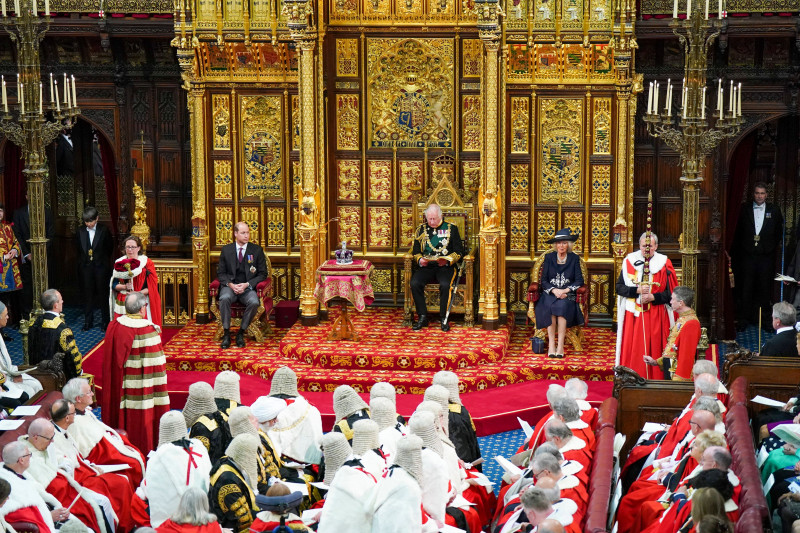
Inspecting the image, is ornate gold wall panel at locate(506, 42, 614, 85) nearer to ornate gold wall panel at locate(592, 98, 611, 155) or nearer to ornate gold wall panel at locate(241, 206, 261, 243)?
ornate gold wall panel at locate(592, 98, 611, 155)

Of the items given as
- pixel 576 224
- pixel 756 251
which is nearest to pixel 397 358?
pixel 576 224

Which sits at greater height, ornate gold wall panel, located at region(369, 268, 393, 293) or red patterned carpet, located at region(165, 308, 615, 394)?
ornate gold wall panel, located at region(369, 268, 393, 293)

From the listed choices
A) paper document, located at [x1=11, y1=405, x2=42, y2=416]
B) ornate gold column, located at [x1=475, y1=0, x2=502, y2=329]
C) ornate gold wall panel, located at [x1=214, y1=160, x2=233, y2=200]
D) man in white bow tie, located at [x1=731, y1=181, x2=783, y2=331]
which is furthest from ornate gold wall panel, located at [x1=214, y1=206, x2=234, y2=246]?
man in white bow tie, located at [x1=731, y1=181, x2=783, y2=331]

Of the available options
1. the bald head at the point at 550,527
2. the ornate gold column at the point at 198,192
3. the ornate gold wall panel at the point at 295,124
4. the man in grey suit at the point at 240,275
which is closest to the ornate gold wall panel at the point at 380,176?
the ornate gold wall panel at the point at 295,124

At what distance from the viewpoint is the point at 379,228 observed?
1619cm

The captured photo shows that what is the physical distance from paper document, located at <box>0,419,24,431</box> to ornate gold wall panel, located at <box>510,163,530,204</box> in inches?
300

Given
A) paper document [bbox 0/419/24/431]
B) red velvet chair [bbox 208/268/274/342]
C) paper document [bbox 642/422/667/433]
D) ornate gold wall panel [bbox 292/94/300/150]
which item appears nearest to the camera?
paper document [bbox 0/419/24/431]

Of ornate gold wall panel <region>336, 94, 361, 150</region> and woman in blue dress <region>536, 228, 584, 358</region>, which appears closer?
woman in blue dress <region>536, 228, 584, 358</region>

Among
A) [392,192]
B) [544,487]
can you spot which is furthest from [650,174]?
[544,487]

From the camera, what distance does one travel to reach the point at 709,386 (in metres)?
9.80

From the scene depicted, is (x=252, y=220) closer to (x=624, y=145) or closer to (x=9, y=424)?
(x=624, y=145)

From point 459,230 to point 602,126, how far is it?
6.97 ft

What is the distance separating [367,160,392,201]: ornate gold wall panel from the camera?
52.6 ft

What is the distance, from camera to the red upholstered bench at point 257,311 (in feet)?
48.8
